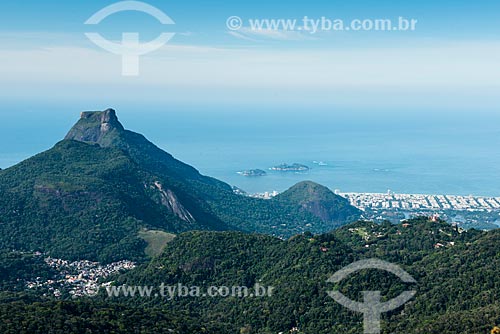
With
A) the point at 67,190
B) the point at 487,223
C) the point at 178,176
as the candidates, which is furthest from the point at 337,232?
the point at 487,223

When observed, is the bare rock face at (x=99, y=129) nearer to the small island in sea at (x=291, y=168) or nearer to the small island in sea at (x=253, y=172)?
the small island in sea at (x=253, y=172)

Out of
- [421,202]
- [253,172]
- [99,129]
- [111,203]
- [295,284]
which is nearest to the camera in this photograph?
[295,284]

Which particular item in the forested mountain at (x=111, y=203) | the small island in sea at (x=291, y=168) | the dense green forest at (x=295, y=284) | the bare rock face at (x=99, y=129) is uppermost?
the small island in sea at (x=291, y=168)

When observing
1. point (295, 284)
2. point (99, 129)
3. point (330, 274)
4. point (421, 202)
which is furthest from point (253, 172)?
point (295, 284)

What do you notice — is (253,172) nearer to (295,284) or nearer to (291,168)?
(291,168)

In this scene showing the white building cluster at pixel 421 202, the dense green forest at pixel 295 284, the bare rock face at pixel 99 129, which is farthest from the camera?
the white building cluster at pixel 421 202

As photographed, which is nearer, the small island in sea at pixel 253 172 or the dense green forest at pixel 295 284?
the dense green forest at pixel 295 284

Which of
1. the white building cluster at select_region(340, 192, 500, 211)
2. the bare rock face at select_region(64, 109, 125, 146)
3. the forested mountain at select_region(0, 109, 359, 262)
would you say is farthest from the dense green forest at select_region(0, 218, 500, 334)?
the white building cluster at select_region(340, 192, 500, 211)

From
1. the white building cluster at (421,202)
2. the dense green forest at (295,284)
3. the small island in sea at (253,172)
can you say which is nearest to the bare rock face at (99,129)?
the dense green forest at (295,284)

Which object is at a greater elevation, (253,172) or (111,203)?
(253,172)

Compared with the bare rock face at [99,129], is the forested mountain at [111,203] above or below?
below

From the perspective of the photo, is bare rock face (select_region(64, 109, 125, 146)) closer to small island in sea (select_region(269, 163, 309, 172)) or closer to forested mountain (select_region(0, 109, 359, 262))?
forested mountain (select_region(0, 109, 359, 262))
